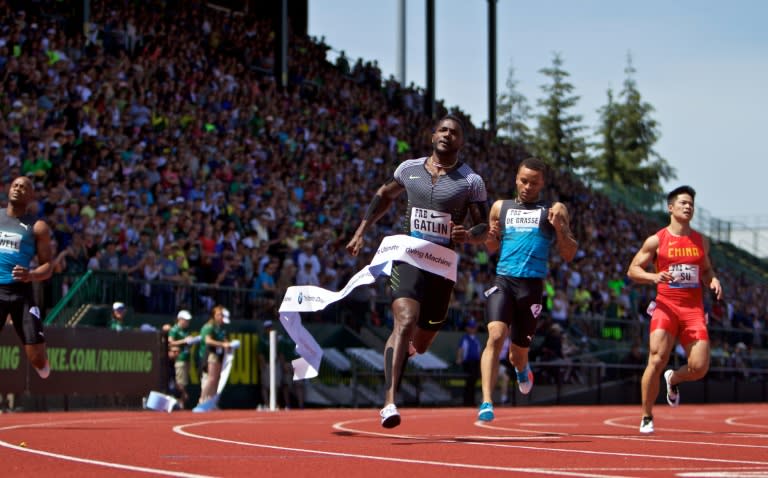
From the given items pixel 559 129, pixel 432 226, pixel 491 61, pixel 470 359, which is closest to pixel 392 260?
A: pixel 432 226

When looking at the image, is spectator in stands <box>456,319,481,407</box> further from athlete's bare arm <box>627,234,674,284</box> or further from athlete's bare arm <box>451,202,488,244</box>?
athlete's bare arm <box>451,202,488,244</box>

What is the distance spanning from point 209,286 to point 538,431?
1106 cm

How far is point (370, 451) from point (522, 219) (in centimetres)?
380

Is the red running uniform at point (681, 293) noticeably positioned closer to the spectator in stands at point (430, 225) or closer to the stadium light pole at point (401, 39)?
the spectator in stands at point (430, 225)

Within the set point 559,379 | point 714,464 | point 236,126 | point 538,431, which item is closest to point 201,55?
point 236,126

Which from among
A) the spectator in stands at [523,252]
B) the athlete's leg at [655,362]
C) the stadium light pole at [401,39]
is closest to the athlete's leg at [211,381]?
the spectator in stands at [523,252]

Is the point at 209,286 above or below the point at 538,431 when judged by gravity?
above

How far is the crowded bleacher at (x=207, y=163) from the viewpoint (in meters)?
22.5

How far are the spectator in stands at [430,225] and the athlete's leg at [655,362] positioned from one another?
2.40 metres

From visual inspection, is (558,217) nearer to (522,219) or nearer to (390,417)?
(522,219)

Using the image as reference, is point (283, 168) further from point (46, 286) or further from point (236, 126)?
point (46, 286)

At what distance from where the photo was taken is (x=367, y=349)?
25.9 m

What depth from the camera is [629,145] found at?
10119cm

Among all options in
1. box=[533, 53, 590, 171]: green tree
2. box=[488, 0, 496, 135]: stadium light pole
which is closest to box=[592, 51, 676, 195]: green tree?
box=[533, 53, 590, 171]: green tree
